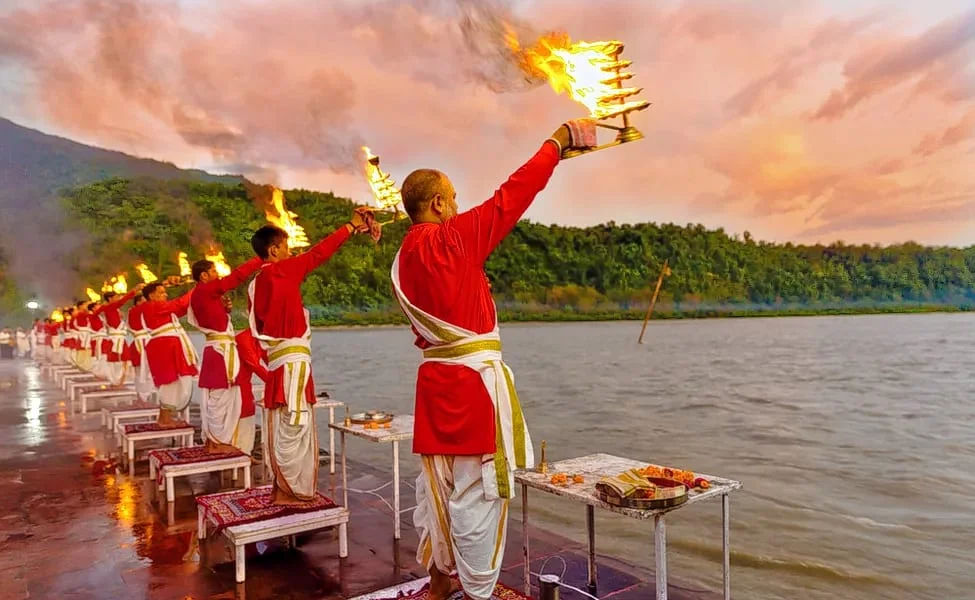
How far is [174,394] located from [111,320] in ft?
20.8

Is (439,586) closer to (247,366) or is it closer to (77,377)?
(247,366)

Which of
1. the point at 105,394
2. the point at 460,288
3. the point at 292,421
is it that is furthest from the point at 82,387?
the point at 460,288

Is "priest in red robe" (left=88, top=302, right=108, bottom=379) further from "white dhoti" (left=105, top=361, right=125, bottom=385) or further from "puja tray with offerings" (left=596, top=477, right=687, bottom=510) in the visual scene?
"puja tray with offerings" (left=596, top=477, right=687, bottom=510)

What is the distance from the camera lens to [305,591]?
3750 millimetres

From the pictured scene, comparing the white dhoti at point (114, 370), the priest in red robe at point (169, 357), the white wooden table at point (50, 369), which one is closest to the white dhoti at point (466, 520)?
the priest in red robe at point (169, 357)

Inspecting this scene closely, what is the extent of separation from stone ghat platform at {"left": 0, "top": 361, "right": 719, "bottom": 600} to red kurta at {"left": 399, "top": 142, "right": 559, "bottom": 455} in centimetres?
158

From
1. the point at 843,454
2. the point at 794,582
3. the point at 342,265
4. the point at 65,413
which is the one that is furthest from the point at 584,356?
the point at 794,582

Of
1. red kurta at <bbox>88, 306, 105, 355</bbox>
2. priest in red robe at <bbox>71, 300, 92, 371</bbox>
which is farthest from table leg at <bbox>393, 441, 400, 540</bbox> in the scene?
priest in red robe at <bbox>71, 300, 92, 371</bbox>

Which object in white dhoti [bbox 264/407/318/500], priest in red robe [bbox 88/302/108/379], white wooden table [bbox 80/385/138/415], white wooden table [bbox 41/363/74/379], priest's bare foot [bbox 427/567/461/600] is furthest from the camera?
white wooden table [bbox 41/363/74/379]

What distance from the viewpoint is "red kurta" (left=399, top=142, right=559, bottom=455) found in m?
2.49

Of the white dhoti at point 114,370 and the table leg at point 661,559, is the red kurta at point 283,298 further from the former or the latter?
the white dhoti at point 114,370

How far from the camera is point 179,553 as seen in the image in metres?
4.43

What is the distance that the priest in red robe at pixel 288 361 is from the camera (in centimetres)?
425

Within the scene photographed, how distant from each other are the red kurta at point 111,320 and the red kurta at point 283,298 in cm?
810
